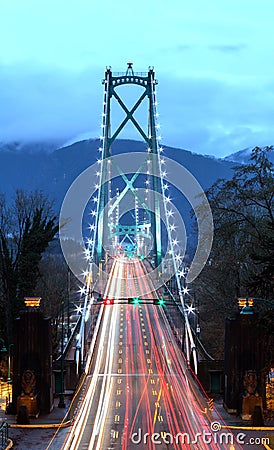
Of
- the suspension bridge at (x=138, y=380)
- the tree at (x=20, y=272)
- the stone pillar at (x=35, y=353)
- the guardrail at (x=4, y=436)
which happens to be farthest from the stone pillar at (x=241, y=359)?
the tree at (x=20, y=272)

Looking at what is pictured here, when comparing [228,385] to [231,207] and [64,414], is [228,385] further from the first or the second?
[231,207]

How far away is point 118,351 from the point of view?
40.6 metres

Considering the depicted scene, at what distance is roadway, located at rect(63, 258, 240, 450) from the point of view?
2228cm

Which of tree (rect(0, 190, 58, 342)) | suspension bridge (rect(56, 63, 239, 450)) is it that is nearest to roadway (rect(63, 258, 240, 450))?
suspension bridge (rect(56, 63, 239, 450))

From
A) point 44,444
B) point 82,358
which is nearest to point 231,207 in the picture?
point 82,358

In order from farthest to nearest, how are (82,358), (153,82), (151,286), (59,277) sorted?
(153,82) → (59,277) → (151,286) → (82,358)

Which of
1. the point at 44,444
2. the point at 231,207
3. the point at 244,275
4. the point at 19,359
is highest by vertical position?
the point at 231,207

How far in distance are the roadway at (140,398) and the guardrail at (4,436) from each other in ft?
5.76

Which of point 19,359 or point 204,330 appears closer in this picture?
point 19,359

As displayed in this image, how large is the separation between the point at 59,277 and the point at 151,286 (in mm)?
9693

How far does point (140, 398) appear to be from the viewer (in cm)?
2841

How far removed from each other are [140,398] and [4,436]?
693cm

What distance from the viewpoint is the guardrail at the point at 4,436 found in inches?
859

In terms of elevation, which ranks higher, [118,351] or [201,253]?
[201,253]
